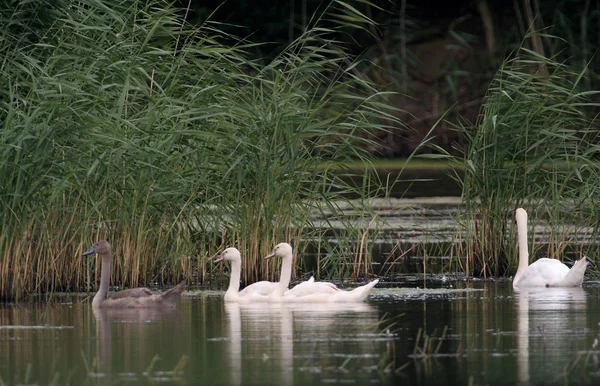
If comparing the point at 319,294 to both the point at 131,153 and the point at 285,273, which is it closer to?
the point at 285,273

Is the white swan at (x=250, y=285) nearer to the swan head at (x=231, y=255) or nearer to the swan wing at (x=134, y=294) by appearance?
the swan head at (x=231, y=255)

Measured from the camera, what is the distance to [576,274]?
12289 millimetres

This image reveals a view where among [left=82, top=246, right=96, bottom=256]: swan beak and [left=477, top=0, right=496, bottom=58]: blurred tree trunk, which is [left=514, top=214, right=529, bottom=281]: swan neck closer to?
[left=82, top=246, right=96, bottom=256]: swan beak

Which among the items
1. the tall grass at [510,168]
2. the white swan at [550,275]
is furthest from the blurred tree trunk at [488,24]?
the white swan at [550,275]

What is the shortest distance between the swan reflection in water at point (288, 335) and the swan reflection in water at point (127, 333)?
451 millimetres

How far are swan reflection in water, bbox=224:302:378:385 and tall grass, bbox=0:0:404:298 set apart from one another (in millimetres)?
1402

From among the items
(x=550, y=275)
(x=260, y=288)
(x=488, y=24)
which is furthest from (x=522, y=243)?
(x=488, y=24)

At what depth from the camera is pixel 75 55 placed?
42.8 ft

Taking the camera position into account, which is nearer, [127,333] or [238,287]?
[127,333]

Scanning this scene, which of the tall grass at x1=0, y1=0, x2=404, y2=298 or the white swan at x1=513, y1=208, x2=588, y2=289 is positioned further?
the white swan at x1=513, y1=208, x2=588, y2=289

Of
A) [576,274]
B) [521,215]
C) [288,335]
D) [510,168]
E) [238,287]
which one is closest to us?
[288,335]

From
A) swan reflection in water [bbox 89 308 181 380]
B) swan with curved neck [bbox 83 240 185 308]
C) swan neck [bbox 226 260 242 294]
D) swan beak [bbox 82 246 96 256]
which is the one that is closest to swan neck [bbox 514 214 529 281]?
swan neck [bbox 226 260 242 294]

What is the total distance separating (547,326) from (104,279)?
3.33m

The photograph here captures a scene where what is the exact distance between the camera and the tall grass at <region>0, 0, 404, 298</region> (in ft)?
38.5
